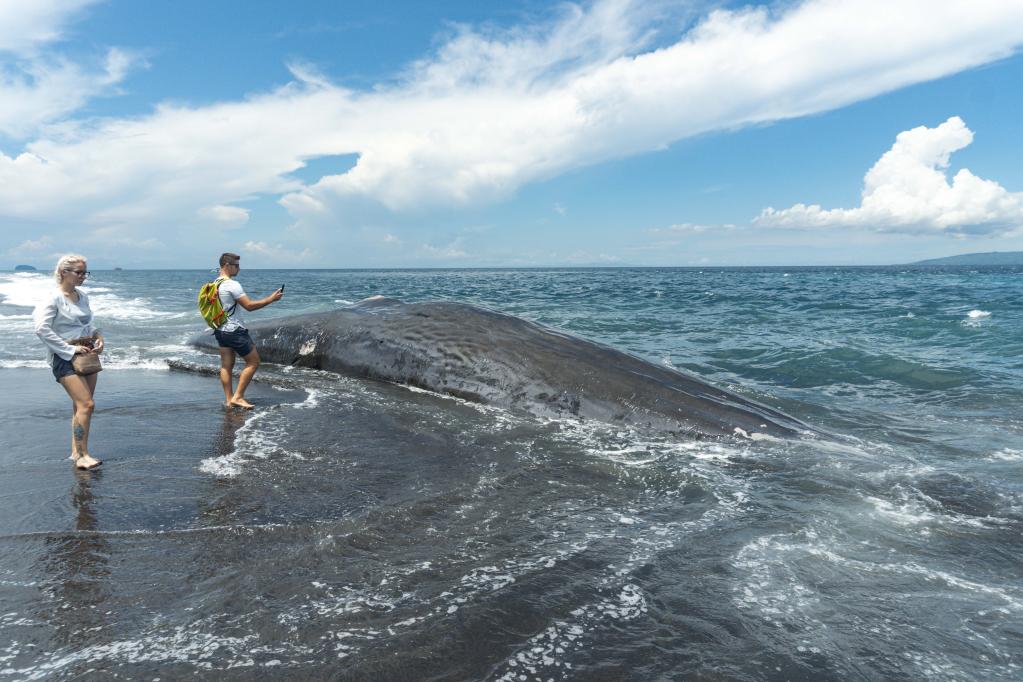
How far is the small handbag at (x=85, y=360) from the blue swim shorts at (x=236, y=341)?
2161 mm

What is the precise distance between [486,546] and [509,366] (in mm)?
4254

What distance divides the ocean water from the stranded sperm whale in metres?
0.42

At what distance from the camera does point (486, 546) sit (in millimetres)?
3805

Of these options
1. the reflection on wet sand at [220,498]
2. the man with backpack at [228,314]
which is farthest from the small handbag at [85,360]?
the man with backpack at [228,314]

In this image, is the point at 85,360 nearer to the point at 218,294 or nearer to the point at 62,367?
the point at 62,367

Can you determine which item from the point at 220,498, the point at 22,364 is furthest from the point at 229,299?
the point at 22,364

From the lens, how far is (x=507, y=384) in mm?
7723

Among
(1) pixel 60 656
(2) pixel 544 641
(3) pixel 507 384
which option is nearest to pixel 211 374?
(3) pixel 507 384

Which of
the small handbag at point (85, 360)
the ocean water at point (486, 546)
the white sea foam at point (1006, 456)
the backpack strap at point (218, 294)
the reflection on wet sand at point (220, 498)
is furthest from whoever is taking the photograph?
the backpack strap at point (218, 294)

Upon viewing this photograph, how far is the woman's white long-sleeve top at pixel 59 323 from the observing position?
5180 mm

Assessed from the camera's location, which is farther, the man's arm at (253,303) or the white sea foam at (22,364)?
the white sea foam at (22,364)

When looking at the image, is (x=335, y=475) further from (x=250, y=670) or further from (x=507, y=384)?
(x=507, y=384)

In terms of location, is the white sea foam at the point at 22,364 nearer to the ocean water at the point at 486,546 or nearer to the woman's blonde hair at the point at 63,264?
the ocean water at the point at 486,546

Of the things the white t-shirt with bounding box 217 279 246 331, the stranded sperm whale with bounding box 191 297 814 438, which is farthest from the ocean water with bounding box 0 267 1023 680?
the white t-shirt with bounding box 217 279 246 331
